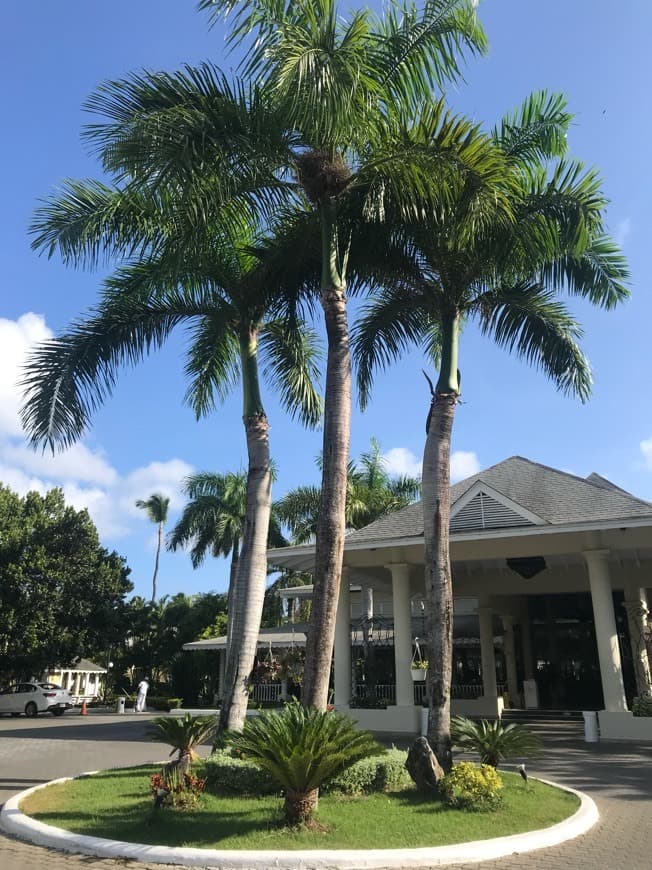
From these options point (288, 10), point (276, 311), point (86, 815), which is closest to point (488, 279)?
point (276, 311)

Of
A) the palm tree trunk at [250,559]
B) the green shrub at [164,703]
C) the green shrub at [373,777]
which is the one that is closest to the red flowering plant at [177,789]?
the green shrub at [373,777]

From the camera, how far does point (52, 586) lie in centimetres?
4053

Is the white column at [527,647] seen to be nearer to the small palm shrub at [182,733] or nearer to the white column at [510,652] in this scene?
the white column at [510,652]

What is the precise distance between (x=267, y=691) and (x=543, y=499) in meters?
19.5

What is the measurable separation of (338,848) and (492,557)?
1450 cm

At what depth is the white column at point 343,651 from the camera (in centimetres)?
2125

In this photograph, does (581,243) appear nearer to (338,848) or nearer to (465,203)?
(465,203)

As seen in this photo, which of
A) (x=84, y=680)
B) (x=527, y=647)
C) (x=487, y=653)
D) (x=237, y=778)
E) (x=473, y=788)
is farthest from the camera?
(x=84, y=680)

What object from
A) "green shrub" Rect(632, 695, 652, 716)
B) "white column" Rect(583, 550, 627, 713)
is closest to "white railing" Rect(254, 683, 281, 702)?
"white column" Rect(583, 550, 627, 713)

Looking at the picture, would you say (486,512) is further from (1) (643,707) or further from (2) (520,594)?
(2) (520,594)

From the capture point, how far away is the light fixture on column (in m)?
20.0

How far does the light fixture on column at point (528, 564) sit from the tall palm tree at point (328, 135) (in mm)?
11328

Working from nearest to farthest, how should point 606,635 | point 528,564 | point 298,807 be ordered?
point 298,807 → point 606,635 → point 528,564

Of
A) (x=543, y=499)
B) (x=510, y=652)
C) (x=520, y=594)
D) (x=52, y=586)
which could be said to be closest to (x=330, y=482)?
(x=543, y=499)
